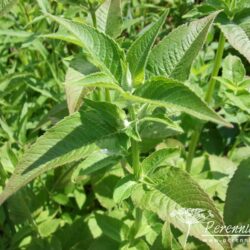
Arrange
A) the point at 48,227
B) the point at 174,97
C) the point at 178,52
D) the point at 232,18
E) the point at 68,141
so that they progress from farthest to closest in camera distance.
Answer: the point at 48,227 → the point at 232,18 → the point at 178,52 → the point at 68,141 → the point at 174,97

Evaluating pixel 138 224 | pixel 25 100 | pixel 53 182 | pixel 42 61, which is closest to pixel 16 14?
pixel 42 61

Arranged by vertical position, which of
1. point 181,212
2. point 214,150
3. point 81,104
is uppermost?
point 81,104

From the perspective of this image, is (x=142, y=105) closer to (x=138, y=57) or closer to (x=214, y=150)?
(x=138, y=57)

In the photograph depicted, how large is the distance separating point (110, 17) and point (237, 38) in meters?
0.42

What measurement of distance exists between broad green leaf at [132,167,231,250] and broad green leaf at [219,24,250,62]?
0.46m

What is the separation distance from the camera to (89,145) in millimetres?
1104

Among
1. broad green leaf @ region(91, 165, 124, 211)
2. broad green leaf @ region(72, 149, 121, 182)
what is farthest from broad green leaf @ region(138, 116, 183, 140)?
broad green leaf @ region(91, 165, 124, 211)

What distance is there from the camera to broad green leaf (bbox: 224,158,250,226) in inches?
59.0

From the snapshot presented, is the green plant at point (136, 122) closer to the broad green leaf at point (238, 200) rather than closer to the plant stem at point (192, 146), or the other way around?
the broad green leaf at point (238, 200)

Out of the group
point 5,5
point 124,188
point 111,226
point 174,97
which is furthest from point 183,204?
point 5,5

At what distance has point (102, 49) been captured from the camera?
1073mm

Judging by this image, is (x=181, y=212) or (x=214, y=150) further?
(x=214, y=150)

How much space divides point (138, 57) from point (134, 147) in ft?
0.83

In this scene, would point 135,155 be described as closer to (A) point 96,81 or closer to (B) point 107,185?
(A) point 96,81
